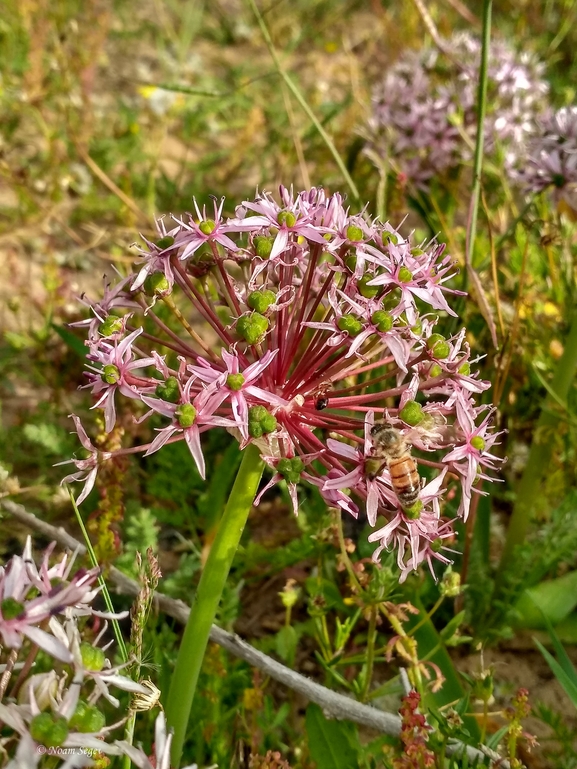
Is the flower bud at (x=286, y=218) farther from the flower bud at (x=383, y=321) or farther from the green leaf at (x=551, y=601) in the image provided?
the green leaf at (x=551, y=601)

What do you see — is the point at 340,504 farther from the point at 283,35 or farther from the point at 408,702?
the point at 283,35

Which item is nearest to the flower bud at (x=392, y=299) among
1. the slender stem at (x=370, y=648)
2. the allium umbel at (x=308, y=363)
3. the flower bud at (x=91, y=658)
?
the allium umbel at (x=308, y=363)

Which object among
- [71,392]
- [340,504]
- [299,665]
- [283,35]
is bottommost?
[299,665]

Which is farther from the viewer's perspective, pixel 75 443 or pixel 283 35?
pixel 283 35

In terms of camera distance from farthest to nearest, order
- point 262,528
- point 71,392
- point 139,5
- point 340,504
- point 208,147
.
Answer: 1. point 139,5
2. point 208,147
3. point 71,392
4. point 262,528
5. point 340,504

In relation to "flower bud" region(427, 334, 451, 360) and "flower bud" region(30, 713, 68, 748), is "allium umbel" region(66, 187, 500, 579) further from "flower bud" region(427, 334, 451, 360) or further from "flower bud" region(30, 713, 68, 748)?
"flower bud" region(30, 713, 68, 748)

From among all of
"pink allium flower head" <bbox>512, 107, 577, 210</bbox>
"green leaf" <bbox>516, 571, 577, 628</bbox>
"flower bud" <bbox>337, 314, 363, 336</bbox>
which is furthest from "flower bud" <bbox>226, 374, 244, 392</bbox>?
"pink allium flower head" <bbox>512, 107, 577, 210</bbox>

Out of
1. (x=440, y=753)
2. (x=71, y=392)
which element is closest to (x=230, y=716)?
(x=440, y=753)
